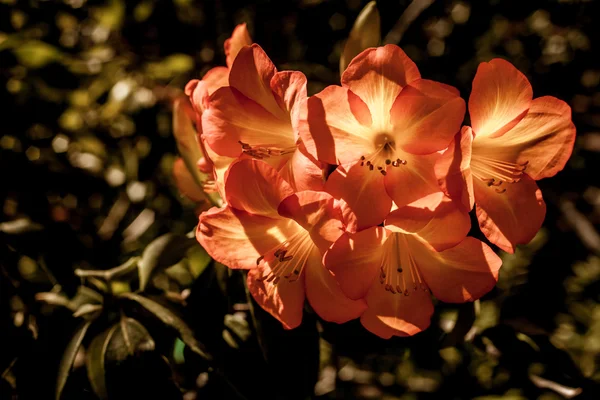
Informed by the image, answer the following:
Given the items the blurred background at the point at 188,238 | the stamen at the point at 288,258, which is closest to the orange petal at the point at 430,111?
the stamen at the point at 288,258

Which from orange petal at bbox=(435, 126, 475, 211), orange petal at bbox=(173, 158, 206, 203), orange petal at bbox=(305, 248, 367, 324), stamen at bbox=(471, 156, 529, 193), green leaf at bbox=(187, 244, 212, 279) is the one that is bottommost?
green leaf at bbox=(187, 244, 212, 279)

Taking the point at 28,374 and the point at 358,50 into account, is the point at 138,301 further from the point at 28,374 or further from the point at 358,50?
the point at 358,50

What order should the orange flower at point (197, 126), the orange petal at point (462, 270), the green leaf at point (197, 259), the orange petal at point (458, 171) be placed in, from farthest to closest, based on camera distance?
the green leaf at point (197, 259) < the orange flower at point (197, 126) < the orange petal at point (462, 270) < the orange petal at point (458, 171)

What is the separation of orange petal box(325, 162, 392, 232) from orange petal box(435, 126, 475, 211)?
0.35 ft

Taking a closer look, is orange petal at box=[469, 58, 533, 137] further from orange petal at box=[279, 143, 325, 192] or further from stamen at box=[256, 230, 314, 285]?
stamen at box=[256, 230, 314, 285]

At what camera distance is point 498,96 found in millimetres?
875

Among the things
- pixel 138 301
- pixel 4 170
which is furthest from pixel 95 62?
pixel 138 301

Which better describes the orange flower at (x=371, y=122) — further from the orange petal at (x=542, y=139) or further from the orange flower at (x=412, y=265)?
the orange petal at (x=542, y=139)

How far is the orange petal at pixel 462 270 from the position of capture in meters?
0.87

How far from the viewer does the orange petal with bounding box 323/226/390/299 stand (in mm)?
817

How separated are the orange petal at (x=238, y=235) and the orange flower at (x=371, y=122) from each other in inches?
7.2

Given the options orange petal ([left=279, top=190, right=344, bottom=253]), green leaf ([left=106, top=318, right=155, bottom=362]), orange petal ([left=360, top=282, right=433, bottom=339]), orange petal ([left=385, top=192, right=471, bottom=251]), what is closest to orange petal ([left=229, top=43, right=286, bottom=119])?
orange petal ([left=279, top=190, right=344, bottom=253])

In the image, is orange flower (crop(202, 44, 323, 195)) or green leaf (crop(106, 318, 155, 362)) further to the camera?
green leaf (crop(106, 318, 155, 362))

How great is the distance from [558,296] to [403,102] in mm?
1238
